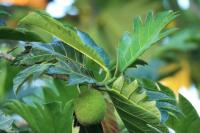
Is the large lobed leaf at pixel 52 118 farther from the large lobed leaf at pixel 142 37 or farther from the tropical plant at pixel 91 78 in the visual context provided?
the large lobed leaf at pixel 142 37

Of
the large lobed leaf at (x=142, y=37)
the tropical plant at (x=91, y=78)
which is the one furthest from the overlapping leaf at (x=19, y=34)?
the large lobed leaf at (x=142, y=37)

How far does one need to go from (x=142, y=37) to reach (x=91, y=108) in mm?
117

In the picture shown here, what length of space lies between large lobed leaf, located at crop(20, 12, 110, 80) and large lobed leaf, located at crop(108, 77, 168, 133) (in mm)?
40

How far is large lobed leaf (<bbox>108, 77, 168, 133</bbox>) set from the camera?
0.66 meters

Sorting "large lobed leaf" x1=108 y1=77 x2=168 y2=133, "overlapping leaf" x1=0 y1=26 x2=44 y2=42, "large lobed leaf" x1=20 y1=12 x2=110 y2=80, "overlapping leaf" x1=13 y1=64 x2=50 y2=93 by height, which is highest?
"overlapping leaf" x1=0 y1=26 x2=44 y2=42

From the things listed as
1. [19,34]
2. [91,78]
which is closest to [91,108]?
[91,78]

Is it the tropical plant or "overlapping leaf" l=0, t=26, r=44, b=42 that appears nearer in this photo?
the tropical plant

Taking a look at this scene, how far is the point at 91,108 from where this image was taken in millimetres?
664

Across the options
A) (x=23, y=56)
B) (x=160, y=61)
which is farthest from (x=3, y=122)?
(x=160, y=61)

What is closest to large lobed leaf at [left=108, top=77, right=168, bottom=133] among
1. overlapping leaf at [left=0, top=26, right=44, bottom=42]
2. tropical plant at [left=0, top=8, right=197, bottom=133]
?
tropical plant at [left=0, top=8, right=197, bottom=133]

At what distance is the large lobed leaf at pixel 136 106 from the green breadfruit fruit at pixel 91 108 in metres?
0.02

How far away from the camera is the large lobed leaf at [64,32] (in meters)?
0.67

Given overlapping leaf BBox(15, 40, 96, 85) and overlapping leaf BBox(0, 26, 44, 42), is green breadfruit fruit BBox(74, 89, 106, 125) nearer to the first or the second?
overlapping leaf BBox(15, 40, 96, 85)

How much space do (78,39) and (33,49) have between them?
75 millimetres
